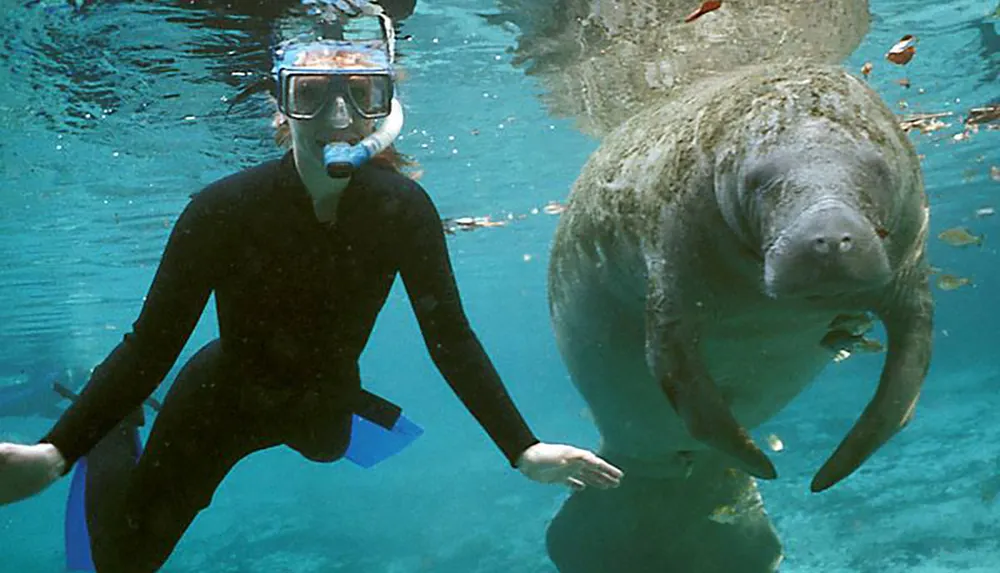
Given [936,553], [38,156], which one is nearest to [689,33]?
[936,553]

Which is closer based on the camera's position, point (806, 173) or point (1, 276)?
point (806, 173)

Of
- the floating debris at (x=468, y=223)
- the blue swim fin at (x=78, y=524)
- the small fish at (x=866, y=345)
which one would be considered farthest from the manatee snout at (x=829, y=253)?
the floating debris at (x=468, y=223)

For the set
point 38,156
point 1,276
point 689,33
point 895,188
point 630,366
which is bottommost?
point 1,276

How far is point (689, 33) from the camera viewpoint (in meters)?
7.91

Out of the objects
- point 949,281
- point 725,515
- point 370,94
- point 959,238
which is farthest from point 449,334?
point 949,281

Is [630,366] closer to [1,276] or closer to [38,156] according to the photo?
[38,156]

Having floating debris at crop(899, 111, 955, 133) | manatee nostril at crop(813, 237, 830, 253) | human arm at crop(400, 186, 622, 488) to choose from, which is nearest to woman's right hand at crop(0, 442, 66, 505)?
human arm at crop(400, 186, 622, 488)

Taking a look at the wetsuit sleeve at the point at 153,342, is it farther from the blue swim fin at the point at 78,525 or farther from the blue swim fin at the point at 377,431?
the blue swim fin at the point at 377,431

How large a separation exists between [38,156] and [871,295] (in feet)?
41.6

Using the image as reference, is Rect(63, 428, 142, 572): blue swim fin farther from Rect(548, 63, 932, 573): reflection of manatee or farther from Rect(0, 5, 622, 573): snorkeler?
Rect(548, 63, 932, 573): reflection of manatee

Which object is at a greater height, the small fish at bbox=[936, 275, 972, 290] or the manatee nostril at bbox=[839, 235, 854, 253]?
the manatee nostril at bbox=[839, 235, 854, 253]

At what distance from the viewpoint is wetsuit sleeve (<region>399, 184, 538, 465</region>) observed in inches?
140

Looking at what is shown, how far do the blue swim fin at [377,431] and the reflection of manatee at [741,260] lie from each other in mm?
1096

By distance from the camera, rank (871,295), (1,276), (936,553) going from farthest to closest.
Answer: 1. (1,276)
2. (936,553)
3. (871,295)
